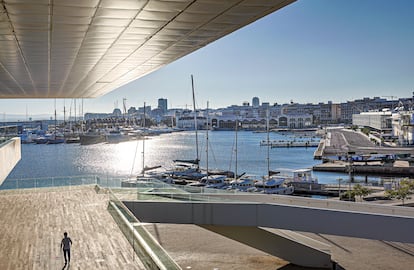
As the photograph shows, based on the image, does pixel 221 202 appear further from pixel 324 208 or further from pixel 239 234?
pixel 324 208

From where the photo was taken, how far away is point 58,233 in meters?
8.34

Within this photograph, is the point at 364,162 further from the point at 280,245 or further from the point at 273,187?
the point at 280,245

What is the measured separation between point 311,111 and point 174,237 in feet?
486

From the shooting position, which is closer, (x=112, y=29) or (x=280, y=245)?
(x=112, y=29)

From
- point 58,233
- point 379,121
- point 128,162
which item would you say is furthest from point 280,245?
point 379,121

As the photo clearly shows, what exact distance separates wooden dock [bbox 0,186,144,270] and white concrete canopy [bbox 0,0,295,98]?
134 inches

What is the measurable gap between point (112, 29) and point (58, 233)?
4.39 metres

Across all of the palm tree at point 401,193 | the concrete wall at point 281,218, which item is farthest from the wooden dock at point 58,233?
the palm tree at point 401,193

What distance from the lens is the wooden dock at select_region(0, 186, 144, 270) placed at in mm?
6707

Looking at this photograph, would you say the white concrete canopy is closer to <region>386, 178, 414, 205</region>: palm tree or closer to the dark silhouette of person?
the dark silhouette of person

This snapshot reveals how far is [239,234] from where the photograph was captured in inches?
507

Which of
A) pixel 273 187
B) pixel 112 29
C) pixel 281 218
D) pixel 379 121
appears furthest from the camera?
pixel 379 121

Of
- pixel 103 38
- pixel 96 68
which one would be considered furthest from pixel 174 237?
pixel 103 38

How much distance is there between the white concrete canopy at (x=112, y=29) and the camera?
487 centimetres
